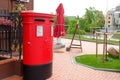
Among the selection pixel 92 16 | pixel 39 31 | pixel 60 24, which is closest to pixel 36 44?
pixel 39 31

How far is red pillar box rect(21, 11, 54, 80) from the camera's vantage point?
521 cm

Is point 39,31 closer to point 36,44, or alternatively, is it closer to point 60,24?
point 36,44

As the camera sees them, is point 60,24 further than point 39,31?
Yes

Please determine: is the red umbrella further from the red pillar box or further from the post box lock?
the post box lock

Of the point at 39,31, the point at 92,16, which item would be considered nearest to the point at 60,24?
the point at 39,31

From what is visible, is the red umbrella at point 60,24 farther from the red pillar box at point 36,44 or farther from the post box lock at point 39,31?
the post box lock at point 39,31

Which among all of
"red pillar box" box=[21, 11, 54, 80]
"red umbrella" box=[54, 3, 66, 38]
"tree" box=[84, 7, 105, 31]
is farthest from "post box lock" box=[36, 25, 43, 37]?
"tree" box=[84, 7, 105, 31]

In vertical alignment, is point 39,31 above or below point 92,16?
below

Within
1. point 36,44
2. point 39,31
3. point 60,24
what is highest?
point 60,24

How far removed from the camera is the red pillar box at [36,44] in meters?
5.21

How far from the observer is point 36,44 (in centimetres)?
526

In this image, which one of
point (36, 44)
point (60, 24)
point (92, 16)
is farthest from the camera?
point (92, 16)

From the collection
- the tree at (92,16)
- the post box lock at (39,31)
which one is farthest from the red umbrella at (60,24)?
the tree at (92,16)

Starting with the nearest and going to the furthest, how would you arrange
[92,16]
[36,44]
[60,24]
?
[36,44] < [60,24] < [92,16]
